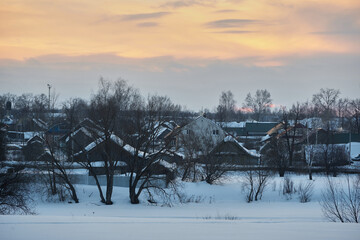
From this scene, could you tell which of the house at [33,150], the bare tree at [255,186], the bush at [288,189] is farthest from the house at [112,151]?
the bush at [288,189]

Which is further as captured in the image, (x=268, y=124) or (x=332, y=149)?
(x=268, y=124)

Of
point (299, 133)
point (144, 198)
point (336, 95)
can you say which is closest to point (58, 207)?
point (144, 198)

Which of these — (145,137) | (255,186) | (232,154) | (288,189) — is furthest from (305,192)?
(145,137)

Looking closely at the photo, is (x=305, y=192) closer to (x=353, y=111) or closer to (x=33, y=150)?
(x=33, y=150)

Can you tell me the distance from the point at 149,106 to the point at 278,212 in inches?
441

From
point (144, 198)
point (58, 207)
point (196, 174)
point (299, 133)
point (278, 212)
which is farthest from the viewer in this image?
point (299, 133)

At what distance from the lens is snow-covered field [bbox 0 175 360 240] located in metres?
10.8

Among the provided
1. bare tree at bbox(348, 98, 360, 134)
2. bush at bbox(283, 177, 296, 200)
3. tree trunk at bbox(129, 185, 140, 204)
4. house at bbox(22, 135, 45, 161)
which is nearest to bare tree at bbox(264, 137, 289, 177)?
bush at bbox(283, 177, 296, 200)

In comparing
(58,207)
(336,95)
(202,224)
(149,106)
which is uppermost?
(336,95)

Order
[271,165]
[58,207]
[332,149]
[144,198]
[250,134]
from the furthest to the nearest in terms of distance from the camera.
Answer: [250,134] < [332,149] < [271,165] < [144,198] < [58,207]

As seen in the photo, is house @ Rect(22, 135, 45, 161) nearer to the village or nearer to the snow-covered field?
the village

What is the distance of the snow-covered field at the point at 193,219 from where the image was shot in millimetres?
10820

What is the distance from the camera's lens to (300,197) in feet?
103

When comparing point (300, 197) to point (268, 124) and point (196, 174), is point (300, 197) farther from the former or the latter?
point (268, 124)
